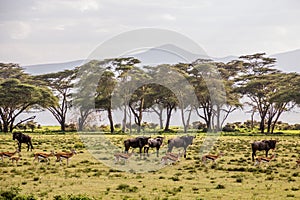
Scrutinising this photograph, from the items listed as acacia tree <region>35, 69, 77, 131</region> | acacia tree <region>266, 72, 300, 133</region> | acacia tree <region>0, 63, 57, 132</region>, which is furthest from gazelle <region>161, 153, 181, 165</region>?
acacia tree <region>35, 69, 77, 131</region>

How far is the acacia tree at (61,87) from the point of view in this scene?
70.0m

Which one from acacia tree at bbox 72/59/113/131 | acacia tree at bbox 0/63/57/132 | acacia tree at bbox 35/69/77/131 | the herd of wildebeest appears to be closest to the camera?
the herd of wildebeest

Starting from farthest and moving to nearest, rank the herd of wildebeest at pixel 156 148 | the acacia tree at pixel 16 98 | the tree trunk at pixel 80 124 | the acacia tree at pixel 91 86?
the tree trunk at pixel 80 124 → the acacia tree at pixel 91 86 → the acacia tree at pixel 16 98 → the herd of wildebeest at pixel 156 148

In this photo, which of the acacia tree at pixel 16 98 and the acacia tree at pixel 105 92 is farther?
the acacia tree at pixel 105 92

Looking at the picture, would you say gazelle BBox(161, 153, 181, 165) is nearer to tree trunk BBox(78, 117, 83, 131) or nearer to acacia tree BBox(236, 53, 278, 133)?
acacia tree BBox(236, 53, 278, 133)

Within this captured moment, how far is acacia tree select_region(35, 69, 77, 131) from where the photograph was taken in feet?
230

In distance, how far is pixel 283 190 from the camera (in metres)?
15.7

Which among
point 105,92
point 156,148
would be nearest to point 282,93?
point 105,92

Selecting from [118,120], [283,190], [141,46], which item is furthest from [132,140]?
[118,120]

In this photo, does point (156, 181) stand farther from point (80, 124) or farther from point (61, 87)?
point (61, 87)

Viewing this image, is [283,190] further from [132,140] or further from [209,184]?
[132,140]

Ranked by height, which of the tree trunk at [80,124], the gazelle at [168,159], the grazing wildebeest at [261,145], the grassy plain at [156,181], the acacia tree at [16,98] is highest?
the acacia tree at [16,98]

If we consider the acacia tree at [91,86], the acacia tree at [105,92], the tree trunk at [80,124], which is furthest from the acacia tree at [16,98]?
the tree trunk at [80,124]

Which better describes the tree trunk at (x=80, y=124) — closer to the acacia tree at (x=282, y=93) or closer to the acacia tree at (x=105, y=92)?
the acacia tree at (x=105, y=92)
